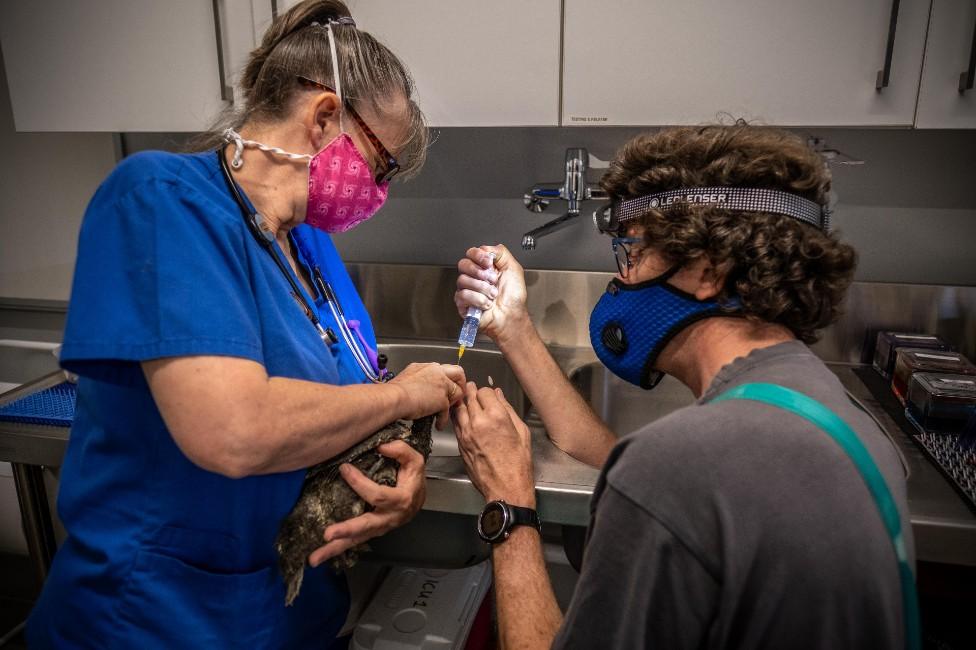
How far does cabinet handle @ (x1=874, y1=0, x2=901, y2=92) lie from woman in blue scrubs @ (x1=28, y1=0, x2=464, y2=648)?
858 millimetres

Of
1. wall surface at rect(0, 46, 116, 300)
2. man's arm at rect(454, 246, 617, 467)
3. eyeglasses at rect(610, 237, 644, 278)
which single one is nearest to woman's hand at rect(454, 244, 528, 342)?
man's arm at rect(454, 246, 617, 467)

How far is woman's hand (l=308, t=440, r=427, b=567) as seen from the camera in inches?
35.5

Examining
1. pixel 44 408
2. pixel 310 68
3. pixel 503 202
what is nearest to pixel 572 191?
pixel 503 202

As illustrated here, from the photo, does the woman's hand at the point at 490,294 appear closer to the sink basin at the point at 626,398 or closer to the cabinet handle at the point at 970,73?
the sink basin at the point at 626,398

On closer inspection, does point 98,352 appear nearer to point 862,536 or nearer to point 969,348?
point 862,536

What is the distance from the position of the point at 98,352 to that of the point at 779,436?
714mm

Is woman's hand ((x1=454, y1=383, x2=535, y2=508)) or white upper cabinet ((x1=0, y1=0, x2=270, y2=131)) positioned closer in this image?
woman's hand ((x1=454, y1=383, x2=535, y2=508))

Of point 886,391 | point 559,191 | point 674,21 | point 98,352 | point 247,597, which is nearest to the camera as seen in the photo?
point 98,352

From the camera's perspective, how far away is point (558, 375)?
4.33 ft

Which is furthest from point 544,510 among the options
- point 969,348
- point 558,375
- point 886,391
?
point 969,348

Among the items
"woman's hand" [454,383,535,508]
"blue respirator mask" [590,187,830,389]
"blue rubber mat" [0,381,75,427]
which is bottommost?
"blue rubber mat" [0,381,75,427]

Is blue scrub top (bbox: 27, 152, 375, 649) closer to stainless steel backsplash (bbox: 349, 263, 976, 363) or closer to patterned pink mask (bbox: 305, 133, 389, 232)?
patterned pink mask (bbox: 305, 133, 389, 232)

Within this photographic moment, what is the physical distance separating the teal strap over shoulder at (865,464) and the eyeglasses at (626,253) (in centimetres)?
30

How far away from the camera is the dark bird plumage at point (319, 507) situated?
0.89 meters
